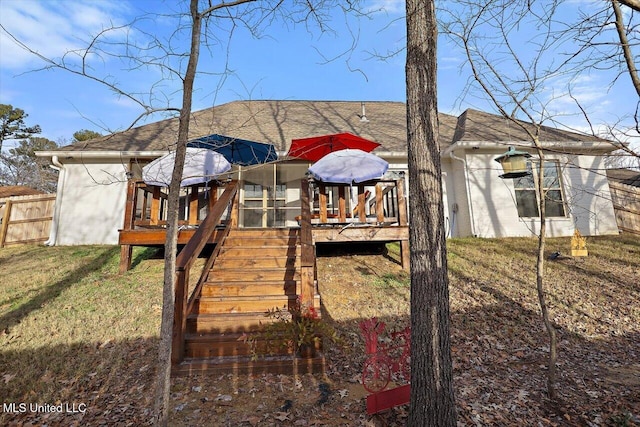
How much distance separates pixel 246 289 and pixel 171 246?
7.75 feet

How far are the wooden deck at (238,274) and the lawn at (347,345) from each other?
1.04 ft

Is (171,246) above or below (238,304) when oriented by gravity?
above

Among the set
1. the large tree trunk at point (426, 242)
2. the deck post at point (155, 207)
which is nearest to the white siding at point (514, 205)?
the large tree trunk at point (426, 242)

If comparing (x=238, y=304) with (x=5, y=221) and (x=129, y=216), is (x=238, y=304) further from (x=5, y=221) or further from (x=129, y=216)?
(x=5, y=221)

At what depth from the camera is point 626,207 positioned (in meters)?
10.0

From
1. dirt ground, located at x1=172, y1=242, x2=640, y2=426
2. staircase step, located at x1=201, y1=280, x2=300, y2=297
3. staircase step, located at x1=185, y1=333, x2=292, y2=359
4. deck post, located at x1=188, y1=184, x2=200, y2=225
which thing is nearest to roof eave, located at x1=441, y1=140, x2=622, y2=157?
dirt ground, located at x1=172, y1=242, x2=640, y2=426

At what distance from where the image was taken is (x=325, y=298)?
18.0 ft

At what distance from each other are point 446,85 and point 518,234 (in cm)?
654

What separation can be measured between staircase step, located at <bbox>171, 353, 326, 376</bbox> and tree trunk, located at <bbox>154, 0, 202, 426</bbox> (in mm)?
1236

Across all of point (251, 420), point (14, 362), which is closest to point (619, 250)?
point (251, 420)

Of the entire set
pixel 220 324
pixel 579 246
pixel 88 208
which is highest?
pixel 88 208

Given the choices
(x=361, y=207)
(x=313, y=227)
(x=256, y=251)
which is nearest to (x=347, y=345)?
(x=256, y=251)

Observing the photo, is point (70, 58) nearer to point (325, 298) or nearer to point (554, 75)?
point (325, 298)

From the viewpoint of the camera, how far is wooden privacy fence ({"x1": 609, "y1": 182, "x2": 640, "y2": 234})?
9.85 meters
